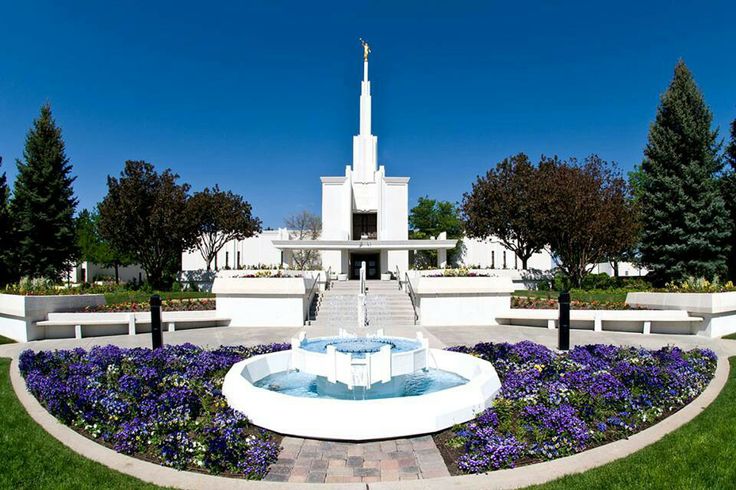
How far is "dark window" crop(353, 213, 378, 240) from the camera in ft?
124

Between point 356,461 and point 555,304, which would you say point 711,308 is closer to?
point 555,304

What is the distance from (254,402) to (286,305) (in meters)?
11.0

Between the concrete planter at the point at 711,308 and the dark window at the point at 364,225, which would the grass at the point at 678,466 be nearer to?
the concrete planter at the point at 711,308

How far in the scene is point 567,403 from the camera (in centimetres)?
603

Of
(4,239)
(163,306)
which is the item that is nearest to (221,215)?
(4,239)

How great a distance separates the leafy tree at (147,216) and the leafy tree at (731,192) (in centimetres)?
3153

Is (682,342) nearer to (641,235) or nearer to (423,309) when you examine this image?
(423,309)

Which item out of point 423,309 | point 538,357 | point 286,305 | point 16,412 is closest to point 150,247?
point 286,305

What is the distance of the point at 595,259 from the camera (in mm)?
26125

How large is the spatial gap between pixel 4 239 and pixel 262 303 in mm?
24675

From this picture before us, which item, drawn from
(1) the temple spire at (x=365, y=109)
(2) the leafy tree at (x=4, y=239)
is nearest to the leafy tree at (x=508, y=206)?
(1) the temple spire at (x=365, y=109)

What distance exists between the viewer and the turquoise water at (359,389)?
287 inches

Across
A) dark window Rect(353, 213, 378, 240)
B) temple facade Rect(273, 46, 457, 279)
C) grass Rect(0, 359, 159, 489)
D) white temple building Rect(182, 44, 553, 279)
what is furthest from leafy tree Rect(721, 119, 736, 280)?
grass Rect(0, 359, 159, 489)

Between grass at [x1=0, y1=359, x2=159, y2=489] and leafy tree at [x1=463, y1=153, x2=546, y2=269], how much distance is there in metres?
27.3
